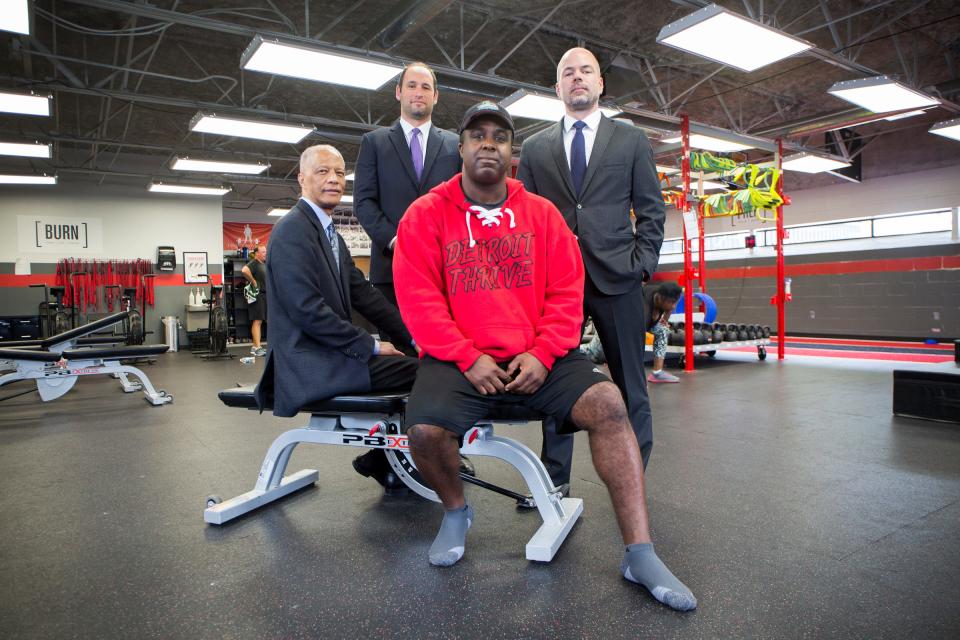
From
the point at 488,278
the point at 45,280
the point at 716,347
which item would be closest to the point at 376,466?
the point at 488,278

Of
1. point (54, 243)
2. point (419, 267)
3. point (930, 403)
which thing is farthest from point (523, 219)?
point (54, 243)

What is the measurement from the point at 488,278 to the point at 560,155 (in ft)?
1.93

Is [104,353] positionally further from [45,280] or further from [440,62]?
[45,280]

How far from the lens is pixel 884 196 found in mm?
10516

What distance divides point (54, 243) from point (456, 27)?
779 centimetres

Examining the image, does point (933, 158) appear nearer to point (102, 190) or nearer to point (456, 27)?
point (456, 27)

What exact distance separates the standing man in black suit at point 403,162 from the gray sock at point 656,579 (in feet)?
4.15

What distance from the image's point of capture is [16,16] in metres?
4.09

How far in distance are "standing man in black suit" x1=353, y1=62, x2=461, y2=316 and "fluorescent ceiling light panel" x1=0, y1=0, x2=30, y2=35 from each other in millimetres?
3477

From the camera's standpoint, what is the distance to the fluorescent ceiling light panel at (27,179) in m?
8.42

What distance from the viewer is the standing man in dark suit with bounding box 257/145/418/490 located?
180 centimetres

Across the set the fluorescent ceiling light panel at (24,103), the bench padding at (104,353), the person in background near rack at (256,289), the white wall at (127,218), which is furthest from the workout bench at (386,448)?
the white wall at (127,218)

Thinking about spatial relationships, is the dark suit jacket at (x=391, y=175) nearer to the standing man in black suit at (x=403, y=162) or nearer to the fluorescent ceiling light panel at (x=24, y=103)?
the standing man in black suit at (x=403, y=162)

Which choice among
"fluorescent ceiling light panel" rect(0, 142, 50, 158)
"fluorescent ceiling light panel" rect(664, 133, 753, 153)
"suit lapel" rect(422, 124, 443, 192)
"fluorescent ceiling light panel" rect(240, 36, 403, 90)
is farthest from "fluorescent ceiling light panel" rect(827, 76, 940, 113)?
"fluorescent ceiling light panel" rect(0, 142, 50, 158)
